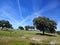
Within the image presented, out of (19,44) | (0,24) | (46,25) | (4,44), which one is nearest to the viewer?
(4,44)

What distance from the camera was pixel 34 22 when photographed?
7900 cm

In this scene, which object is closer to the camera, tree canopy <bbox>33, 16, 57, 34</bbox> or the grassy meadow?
the grassy meadow

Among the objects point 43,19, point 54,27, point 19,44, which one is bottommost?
point 19,44

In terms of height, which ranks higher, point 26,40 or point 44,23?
point 44,23

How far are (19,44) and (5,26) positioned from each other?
305ft

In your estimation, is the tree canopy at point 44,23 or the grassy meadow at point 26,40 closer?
the grassy meadow at point 26,40

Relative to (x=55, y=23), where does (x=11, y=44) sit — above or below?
below

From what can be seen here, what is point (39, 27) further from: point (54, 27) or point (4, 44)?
point (4, 44)

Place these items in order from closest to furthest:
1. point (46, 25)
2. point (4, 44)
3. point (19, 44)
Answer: point (4, 44) → point (19, 44) → point (46, 25)

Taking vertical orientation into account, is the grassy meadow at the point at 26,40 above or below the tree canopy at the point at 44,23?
below

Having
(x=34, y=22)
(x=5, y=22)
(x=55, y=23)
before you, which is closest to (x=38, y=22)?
(x=34, y=22)

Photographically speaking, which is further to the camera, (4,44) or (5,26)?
(5,26)

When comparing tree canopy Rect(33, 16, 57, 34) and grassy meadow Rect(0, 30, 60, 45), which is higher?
tree canopy Rect(33, 16, 57, 34)

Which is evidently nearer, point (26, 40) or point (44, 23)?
point (26, 40)
